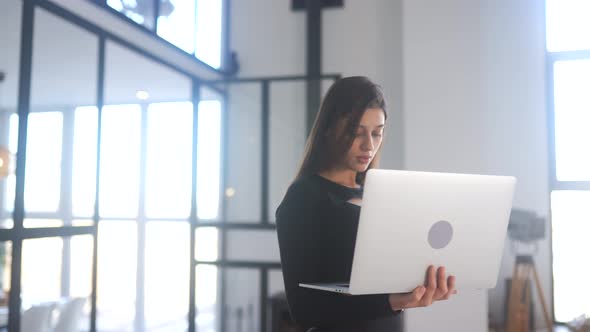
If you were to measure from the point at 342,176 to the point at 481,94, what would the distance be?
306 cm

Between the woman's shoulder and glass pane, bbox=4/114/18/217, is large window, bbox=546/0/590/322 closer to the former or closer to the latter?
the woman's shoulder

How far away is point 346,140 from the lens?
1.36m

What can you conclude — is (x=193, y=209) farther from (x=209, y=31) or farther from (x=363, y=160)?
(x=363, y=160)

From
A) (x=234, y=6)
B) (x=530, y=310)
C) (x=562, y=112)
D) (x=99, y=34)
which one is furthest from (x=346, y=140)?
(x=234, y=6)

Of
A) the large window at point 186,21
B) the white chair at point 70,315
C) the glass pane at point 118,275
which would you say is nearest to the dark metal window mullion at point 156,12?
the large window at point 186,21

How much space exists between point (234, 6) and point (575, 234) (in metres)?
3.57

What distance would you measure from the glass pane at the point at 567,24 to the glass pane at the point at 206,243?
3216mm

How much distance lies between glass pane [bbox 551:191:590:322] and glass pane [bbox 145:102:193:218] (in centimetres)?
304

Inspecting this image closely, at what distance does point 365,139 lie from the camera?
137 centimetres

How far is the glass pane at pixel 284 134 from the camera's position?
4473mm

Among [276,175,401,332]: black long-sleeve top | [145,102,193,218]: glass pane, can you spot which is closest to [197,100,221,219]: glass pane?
→ [145,102,193,218]: glass pane

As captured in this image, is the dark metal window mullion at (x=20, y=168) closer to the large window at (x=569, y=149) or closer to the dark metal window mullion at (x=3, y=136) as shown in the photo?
the dark metal window mullion at (x=3, y=136)

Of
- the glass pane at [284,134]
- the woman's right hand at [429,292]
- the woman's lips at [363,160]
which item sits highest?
the glass pane at [284,134]

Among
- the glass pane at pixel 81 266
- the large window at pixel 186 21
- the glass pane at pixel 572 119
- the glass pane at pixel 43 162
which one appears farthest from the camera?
the glass pane at pixel 572 119
